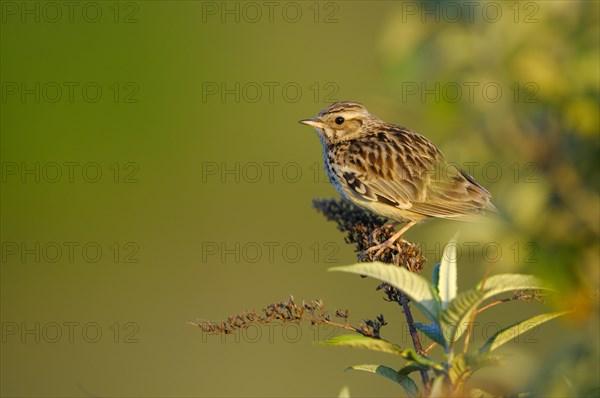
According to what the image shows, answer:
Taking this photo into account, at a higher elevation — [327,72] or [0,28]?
[0,28]

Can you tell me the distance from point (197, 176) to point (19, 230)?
266 centimetres

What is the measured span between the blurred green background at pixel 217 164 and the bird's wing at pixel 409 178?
457mm

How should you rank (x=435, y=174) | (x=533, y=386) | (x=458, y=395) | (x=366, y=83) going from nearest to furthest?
1. (x=533, y=386)
2. (x=458, y=395)
3. (x=435, y=174)
4. (x=366, y=83)

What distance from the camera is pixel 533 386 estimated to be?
5.25 ft

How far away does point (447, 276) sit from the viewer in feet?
7.63

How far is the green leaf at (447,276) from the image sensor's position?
2.25 meters

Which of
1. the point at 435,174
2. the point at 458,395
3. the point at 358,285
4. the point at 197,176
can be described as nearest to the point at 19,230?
the point at 197,176

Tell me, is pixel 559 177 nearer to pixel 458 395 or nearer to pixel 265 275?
pixel 458 395

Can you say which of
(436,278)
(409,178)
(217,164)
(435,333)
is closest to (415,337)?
(436,278)

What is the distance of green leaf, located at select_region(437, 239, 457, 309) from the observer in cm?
225

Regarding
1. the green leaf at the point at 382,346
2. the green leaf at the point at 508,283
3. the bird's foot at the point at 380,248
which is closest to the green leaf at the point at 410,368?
the green leaf at the point at 382,346

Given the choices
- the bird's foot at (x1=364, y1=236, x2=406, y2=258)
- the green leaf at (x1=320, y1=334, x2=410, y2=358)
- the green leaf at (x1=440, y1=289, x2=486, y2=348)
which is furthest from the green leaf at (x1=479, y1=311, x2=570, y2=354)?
the bird's foot at (x1=364, y1=236, x2=406, y2=258)

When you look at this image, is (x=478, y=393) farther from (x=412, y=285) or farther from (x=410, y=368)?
(x=412, y=285)

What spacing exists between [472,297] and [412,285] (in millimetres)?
171
